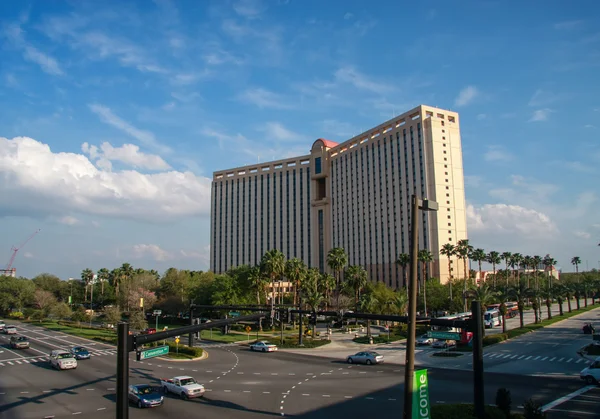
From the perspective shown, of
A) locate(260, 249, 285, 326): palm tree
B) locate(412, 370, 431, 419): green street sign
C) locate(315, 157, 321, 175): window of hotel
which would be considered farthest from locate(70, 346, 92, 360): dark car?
locate(315, 157, 321, 175): window of hotel

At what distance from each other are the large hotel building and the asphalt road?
248 ft

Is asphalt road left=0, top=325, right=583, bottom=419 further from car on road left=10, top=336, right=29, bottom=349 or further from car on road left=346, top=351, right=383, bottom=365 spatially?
car on road left=10, top=336, right=29, bottom=349

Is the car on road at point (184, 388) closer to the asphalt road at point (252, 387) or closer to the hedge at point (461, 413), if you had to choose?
the asphalt road at point (252, 387)

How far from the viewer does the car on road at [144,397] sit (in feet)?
100

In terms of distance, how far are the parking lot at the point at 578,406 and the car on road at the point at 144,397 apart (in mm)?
24913

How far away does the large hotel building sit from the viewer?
135 m

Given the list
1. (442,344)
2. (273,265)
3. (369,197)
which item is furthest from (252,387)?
(369,197)

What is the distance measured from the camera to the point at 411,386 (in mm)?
18547

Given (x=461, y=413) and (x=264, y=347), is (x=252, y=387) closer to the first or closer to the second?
(x=461, y=413)

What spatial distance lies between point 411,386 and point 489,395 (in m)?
18.2

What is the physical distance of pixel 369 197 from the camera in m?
157

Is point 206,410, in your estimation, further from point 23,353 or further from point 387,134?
point 387,134

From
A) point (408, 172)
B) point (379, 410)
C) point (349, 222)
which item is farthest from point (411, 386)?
point (349, 222)

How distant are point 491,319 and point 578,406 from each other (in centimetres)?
6175
